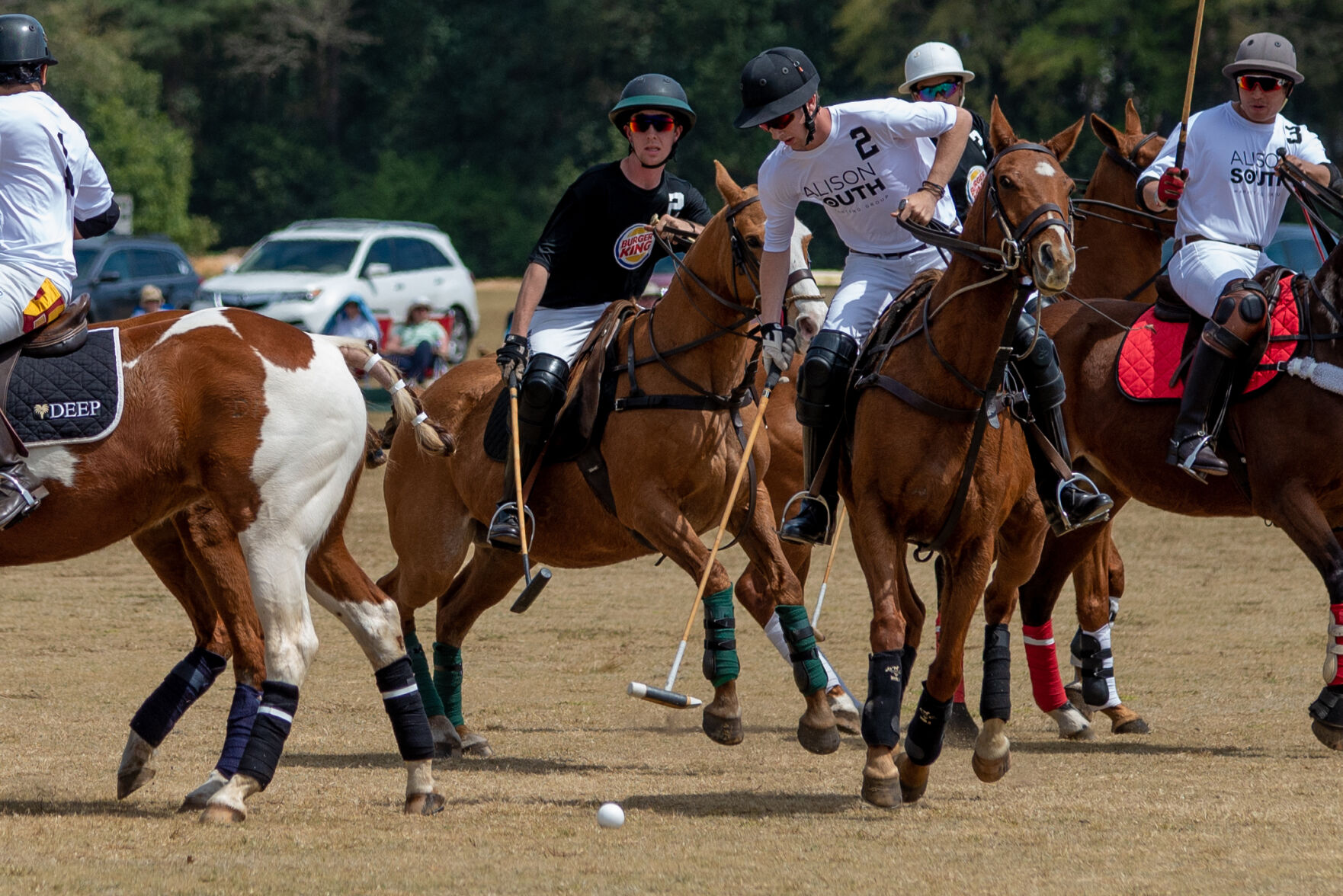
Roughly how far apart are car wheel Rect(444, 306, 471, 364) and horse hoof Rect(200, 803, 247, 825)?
57.4 ft

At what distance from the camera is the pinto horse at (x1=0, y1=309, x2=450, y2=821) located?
20.7 feet

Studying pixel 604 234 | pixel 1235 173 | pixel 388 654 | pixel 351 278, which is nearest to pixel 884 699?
pixel 388 654

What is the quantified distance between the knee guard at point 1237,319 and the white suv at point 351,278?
17.9m

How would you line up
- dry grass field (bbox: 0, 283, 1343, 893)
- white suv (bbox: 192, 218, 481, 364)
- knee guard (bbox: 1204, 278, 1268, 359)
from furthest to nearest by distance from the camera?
white suv (bbox: 192, 218, 481, 364) < knee guard (bbox: 1204, 278, 1268, 359) < dry grass field (bbox: 0, 283, 1343, 893)

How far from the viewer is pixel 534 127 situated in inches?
2101

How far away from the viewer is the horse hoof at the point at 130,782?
6.79m

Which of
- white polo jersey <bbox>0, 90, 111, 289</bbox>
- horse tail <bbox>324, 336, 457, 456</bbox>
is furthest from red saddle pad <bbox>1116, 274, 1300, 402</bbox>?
white polo jersey <bbox>0, 90, 111, 289</bbox>

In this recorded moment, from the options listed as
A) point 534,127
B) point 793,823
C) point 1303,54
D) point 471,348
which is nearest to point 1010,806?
point 793,823

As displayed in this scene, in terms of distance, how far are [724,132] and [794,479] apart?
39121 mm

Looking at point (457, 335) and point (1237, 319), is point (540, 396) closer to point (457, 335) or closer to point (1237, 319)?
point (1237, 319)

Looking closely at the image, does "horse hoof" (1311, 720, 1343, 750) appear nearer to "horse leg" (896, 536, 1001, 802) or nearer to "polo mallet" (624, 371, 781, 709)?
"horse leg" (896, 536, 1001, 802)

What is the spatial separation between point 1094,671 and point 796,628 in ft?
5.97

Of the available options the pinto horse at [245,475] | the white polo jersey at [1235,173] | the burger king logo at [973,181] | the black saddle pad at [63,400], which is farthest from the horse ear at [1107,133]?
the black saddle pad at [63,400]

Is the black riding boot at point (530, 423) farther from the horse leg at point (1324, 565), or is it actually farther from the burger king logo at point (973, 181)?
the horse leg at point (1324, 565)
